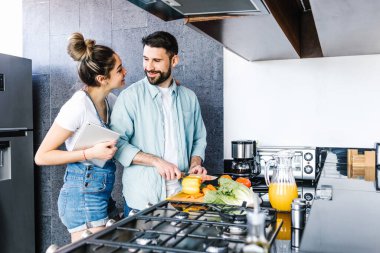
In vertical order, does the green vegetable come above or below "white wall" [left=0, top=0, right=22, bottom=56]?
below

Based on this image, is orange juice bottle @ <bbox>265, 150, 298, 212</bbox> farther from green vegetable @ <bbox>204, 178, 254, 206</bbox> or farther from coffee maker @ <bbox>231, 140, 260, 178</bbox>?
coffee maker @ <bbox>231, 140, 260, 178</bbox>

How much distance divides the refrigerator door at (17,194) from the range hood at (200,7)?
1842 millimetres

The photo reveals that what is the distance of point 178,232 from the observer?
1.04 meters

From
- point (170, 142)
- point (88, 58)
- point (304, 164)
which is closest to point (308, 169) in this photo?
point (304, 164)

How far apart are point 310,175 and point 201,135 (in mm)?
645

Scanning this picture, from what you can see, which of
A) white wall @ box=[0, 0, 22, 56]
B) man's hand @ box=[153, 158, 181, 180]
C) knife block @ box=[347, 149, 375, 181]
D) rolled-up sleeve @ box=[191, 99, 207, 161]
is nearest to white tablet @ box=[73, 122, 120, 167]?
man's hand @ box=[153, 158, 181, 180]

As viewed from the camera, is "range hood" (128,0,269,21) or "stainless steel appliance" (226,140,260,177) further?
"stainless steel appliance" (226,140,260,177)

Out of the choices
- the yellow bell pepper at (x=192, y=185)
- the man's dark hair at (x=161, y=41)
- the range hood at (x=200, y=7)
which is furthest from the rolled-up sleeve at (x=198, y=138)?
the range hood at (x=200, y=7)

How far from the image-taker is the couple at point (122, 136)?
78.4 inches

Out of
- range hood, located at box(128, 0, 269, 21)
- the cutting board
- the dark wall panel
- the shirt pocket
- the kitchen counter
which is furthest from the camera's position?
the dark wall panel

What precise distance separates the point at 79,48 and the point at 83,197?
2.47ft

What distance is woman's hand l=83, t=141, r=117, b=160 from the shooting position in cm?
195

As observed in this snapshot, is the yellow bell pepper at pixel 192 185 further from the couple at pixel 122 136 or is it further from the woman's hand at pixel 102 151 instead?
the woman's hand at pixel 102 151

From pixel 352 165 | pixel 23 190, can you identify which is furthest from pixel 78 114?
pixel 352 165
